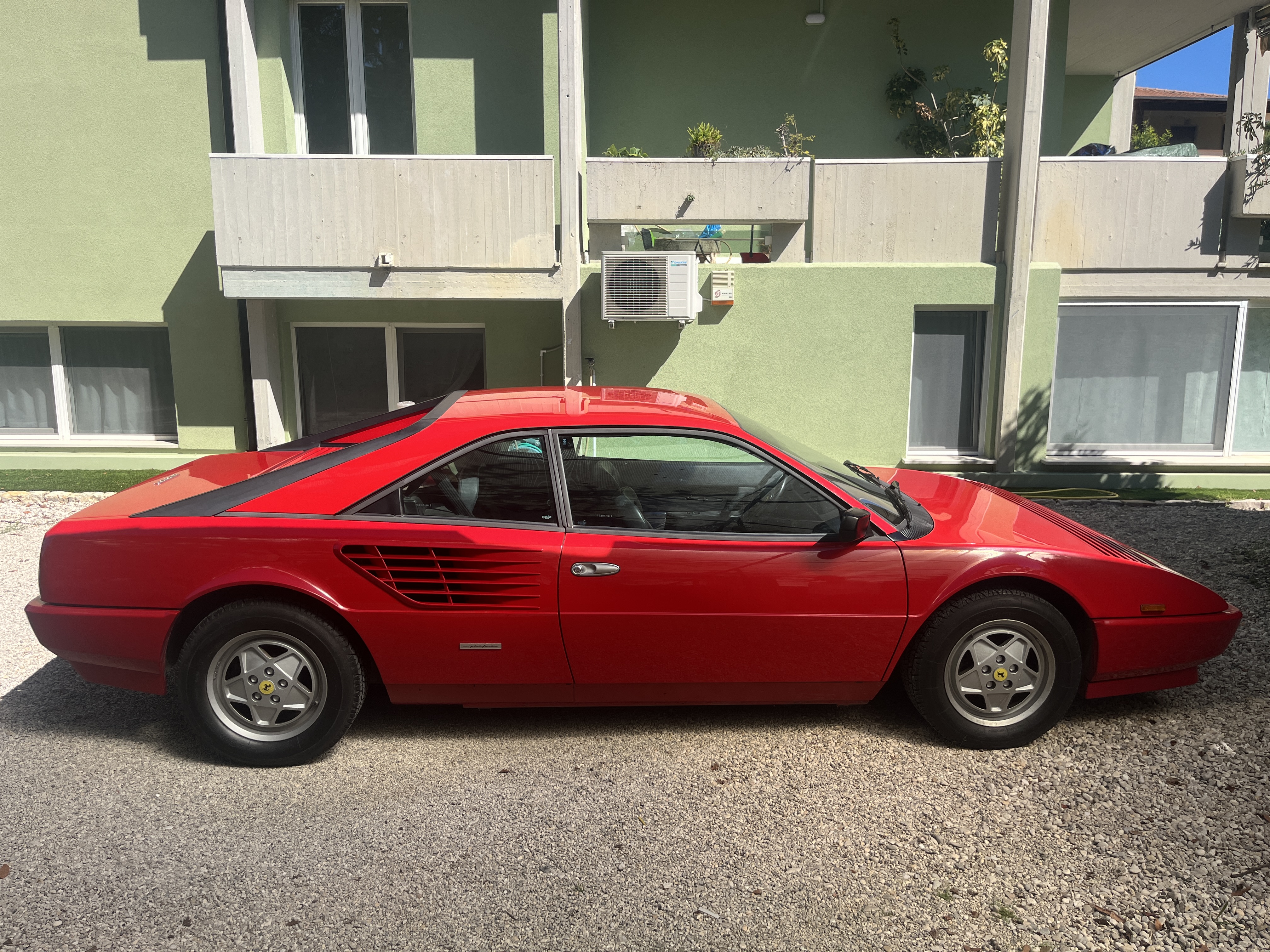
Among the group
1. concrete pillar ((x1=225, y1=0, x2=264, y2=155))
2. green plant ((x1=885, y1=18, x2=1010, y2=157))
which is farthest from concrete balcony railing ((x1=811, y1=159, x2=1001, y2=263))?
concrete pillar ((x1=225, y1=0, x2=264, y2=155))

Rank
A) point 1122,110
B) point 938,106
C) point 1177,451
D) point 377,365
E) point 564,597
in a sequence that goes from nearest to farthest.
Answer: point 564,597
point 1177,451
point 377,365
point 938,106
point 1122,110

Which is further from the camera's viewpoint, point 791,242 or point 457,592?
point 791,242

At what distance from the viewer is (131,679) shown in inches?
154

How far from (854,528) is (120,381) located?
9963mm

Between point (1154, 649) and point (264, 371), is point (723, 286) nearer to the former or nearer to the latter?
point (264, 371)

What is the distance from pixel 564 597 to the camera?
12.6 feet

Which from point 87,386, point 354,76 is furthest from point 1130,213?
point 87,386

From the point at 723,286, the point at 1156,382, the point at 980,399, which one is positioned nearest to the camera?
the point at 723,286

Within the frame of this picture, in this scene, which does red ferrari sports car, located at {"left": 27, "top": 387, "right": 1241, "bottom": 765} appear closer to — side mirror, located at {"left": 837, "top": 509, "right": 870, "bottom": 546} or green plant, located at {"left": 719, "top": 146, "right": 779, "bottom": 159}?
side mirror, located at {"left": 837, "top": 509, "right": 870, "bottom": 546}

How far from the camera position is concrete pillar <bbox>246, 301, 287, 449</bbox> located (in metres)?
10.1

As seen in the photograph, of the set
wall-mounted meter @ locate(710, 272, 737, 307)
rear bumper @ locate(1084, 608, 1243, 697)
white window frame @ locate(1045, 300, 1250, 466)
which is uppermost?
wall-mounted meter @ locate(710, 272, 737, 307)

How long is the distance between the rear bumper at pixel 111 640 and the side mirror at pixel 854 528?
2.86 meters

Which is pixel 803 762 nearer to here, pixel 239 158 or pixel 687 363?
pixel 687 363

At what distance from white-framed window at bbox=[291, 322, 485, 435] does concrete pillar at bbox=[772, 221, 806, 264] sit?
11.6 ft
